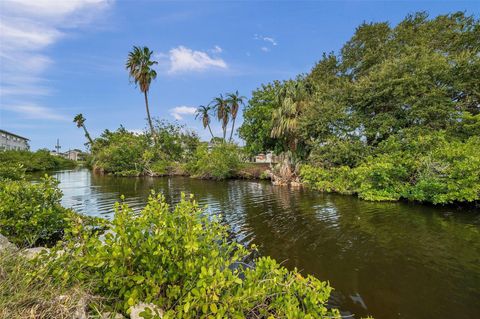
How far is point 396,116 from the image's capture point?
17156 mm

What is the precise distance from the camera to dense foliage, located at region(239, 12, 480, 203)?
1233 cm

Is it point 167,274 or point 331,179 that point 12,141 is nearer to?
point 331,179

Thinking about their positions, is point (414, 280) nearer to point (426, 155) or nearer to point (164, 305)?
point (164, 305)

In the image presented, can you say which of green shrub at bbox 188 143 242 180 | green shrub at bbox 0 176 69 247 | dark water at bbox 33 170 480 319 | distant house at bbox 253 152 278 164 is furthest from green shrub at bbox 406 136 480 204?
green shrub at bbox 188 143 242 180

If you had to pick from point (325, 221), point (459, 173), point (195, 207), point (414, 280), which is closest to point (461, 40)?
point (459, 173)

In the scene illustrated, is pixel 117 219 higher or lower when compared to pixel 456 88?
lower

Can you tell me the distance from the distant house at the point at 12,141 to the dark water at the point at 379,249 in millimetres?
54027

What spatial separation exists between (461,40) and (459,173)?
44.0ft

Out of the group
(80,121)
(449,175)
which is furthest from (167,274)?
(80,121)

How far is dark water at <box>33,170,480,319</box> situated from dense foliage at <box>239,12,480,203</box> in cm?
173

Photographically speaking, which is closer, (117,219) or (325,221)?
(117,219)

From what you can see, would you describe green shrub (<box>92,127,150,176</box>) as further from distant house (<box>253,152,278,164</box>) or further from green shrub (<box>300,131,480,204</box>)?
green shrub (<box>300,131,480,204</box>)

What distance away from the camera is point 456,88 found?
51.2 feet

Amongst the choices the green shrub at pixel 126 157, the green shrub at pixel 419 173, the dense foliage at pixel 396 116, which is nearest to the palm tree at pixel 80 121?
the green shrub at pixel 126 157
